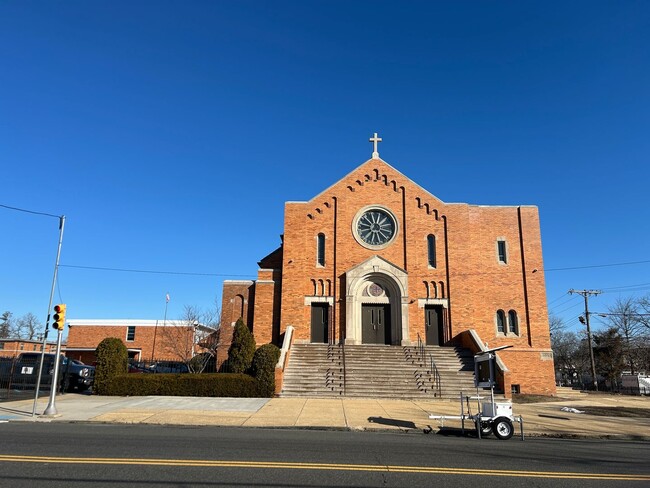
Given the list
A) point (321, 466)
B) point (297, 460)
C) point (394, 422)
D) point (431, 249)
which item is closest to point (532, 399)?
point (431, 249)

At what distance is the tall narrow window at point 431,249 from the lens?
91.9ft

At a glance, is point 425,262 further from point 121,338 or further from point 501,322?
point 121,338

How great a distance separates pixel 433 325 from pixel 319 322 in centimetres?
642

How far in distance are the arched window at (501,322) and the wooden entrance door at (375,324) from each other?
632cm

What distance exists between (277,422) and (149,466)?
6.33m

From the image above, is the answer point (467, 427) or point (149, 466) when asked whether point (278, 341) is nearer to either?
point (467, 427)

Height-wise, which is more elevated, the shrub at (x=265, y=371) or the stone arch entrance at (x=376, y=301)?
the stone arch entrance at (x=376, y=301)

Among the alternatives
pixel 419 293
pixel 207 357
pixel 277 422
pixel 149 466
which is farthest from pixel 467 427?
pixel 207 357

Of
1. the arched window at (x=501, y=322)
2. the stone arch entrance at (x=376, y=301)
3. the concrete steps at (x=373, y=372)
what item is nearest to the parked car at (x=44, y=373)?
the concrete steps at (x=373, y=372)

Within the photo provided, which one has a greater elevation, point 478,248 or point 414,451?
point 478,248

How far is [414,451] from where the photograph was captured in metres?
9.27

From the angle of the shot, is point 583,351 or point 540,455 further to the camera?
point 583,351

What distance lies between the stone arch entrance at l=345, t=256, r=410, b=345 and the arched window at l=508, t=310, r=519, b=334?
6083 millimetres

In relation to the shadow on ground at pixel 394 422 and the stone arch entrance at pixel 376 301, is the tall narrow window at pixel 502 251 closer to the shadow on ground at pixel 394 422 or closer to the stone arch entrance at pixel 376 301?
the stone arch entrance at pixel 376 301
